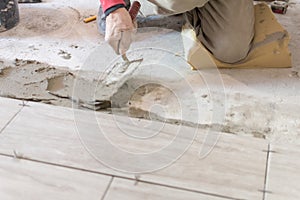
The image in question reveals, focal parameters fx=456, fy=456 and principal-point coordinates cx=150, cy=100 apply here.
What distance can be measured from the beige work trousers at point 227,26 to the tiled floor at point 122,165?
1.42 ft

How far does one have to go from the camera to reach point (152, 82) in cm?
165

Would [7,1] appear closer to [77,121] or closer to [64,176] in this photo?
[77,121]

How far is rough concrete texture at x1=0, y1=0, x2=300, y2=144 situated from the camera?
4.87ft

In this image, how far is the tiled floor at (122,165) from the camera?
1193mm

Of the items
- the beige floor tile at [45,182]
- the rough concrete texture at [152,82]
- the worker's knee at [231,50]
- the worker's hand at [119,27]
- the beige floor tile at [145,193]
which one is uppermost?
A: the worker's hand at [119,27]

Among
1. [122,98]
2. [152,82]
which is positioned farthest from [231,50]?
[122,98]

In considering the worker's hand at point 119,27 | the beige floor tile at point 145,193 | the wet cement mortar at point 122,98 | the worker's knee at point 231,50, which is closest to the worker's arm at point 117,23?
the worker's hand at point 119,27

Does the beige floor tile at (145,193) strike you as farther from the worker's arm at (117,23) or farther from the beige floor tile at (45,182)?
the worker's arm at (117,23)

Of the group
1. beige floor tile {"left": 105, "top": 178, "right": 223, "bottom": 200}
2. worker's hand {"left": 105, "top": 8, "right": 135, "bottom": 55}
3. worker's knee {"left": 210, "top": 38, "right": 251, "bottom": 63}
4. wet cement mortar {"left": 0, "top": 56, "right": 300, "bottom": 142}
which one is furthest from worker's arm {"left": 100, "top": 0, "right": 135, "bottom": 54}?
beige floor tile {"left": 105, "top": 178, "right": 223, "bottom": 200}

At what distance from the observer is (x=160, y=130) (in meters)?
1.41

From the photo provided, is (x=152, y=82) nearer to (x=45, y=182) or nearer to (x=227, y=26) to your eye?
A: (x=227, y=26)

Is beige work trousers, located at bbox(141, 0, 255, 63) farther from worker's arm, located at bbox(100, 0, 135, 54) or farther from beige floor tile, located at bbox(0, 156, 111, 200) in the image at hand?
beige floor tile, located at bbox(0, 156, 111, 200)

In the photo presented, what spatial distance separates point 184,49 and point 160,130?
50 cm

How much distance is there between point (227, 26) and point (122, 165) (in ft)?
2.39
